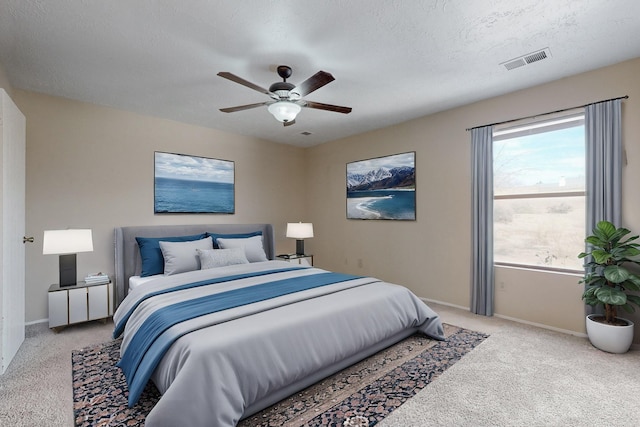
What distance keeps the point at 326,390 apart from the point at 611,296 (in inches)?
104

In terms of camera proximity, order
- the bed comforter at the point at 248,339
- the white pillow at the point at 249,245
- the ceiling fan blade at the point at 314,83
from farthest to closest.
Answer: the white pillow at the point at 249,245, the ceiling fan blade at the point at 314,83, the bed comforter at the point at 248,339

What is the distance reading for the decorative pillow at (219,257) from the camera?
12.6 feet

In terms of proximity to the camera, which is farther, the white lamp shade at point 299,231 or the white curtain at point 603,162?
the white lamp shade at point 299,231

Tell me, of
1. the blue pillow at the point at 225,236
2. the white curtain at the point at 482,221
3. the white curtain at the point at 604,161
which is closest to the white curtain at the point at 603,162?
the white curtain at the point at 604,161

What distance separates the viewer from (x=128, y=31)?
2.39 metres

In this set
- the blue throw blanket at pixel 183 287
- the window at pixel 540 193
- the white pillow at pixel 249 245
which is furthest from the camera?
the white pillow at pixel 249 245

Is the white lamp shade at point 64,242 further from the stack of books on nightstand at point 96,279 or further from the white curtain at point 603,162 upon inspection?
the white curtain at point 603,162

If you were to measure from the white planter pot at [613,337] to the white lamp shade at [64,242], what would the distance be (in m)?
5.26

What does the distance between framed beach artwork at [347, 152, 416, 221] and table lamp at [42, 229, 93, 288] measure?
153 inches

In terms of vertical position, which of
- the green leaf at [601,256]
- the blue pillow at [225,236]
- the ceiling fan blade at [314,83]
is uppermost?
the ceiling fan blade at [314,83]

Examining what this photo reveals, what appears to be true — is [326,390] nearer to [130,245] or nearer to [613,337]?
[613,337]

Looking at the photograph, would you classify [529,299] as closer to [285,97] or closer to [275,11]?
[285,97]

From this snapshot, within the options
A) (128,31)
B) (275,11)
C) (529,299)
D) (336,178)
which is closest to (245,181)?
(336,178)

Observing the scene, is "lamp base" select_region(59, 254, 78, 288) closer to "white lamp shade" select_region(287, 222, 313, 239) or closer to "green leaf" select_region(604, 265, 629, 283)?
"white lamp shade" select_region(287, 222, 313, 239)
